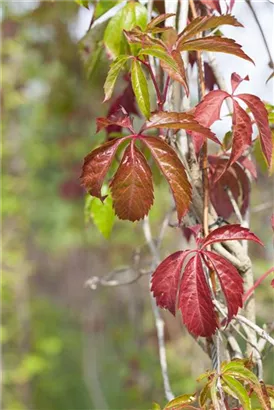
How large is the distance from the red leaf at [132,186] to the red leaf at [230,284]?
11 centimetres

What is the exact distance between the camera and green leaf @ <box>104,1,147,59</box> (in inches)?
35.9

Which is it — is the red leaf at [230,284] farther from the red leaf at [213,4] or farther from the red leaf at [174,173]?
the red leaf at [213,4]

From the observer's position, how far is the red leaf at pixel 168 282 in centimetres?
73

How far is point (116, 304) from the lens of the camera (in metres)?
8.36

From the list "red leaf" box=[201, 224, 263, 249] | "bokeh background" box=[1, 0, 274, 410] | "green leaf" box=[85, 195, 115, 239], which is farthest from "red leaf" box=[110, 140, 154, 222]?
"bokeh background" box=[1, 0, 274, 410]

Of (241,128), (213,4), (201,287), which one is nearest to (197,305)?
(201,287)

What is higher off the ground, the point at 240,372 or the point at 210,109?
the point at 210,109

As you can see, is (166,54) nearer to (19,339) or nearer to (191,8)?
(191,8)

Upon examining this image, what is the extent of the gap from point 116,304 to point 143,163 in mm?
7829

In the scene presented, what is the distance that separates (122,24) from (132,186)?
1.19 ft

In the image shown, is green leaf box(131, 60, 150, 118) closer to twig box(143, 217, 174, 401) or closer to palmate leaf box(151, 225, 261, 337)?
palmate leaf box(151, 225, 261, 337)

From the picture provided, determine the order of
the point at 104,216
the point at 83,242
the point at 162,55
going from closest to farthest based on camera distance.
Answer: the point at 162,55
the point at 104,216
the point at 83,242

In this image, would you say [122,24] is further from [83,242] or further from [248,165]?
[83,242]

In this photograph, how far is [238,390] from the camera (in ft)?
2.18
